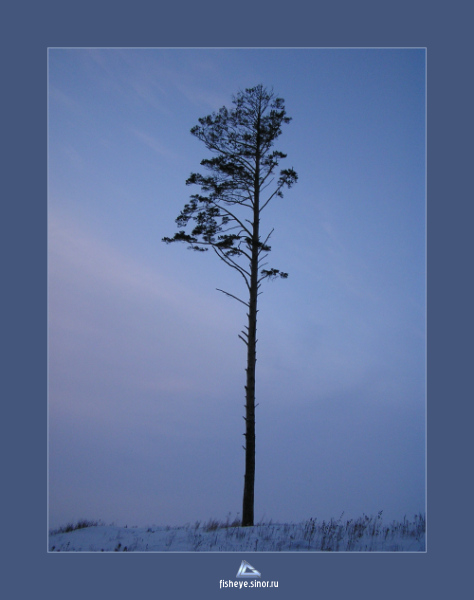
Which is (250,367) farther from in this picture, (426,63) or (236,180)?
(426,63)

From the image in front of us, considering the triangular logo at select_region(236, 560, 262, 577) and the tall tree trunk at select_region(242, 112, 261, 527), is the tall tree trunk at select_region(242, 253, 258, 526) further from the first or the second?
the triangular logo at select_region(236, 560, 262, 577)

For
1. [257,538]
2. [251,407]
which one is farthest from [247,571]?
[251,407]


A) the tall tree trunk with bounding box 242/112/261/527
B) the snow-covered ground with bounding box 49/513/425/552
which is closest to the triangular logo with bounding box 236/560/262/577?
the snow-covered ground with bounding box 49/513/425/552

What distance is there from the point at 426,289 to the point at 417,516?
478 centimetres

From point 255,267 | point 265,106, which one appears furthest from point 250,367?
point 265,106

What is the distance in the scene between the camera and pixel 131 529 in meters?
10.0

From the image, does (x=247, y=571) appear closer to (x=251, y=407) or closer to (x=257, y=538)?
(x=257, y=538)

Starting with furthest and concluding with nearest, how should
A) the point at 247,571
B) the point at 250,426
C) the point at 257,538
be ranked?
1. the point at 250,426
2. the point at 257,538
3. the point at 247,571

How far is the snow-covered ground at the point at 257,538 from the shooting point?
30.0 ft

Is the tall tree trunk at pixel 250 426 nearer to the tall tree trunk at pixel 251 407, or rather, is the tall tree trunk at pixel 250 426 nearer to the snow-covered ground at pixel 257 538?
the tall tree trunk at pixel 251 407

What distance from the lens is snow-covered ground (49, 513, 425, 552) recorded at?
915 centimetres

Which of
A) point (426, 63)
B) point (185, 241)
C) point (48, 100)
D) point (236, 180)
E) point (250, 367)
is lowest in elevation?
point (250, 367)

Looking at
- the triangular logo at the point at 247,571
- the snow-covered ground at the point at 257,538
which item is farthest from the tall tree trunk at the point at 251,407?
the triangular logo at the point at 247,571

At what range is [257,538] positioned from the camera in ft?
30.3
